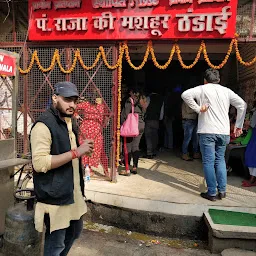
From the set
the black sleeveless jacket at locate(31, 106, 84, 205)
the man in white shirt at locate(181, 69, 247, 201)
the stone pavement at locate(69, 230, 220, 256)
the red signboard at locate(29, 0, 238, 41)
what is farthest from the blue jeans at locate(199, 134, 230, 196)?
the black sleeveless jacket at locate(31, 106, 84, 205)

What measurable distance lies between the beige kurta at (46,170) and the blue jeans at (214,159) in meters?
2.38

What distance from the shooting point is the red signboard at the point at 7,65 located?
3467 mm

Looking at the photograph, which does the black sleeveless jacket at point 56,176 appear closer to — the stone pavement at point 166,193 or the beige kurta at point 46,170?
the beige kurta at point 46,170

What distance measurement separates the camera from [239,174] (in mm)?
5988

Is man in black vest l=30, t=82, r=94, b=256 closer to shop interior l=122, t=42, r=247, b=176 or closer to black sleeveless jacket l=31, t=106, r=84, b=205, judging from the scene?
black sleeveless jacket l=31, t=106, r=84, b=205

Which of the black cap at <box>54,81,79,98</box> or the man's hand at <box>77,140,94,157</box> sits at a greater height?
the black cap at <box>54,81,79,98</box>

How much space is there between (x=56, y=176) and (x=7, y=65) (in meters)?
1.96

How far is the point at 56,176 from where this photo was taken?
2.29 m

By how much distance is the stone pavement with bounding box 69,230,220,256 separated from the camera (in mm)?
3627

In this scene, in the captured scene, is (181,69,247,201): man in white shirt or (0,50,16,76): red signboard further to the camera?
(181,69,247,201): man in white shirt

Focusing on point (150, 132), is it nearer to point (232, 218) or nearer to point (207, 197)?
point (207, 197)

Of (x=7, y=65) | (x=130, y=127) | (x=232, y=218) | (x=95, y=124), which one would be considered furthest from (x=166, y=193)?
(x=7, y=65)

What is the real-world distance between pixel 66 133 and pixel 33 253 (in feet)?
4.46

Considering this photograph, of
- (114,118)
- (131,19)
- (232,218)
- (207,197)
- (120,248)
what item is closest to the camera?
(120,248)
